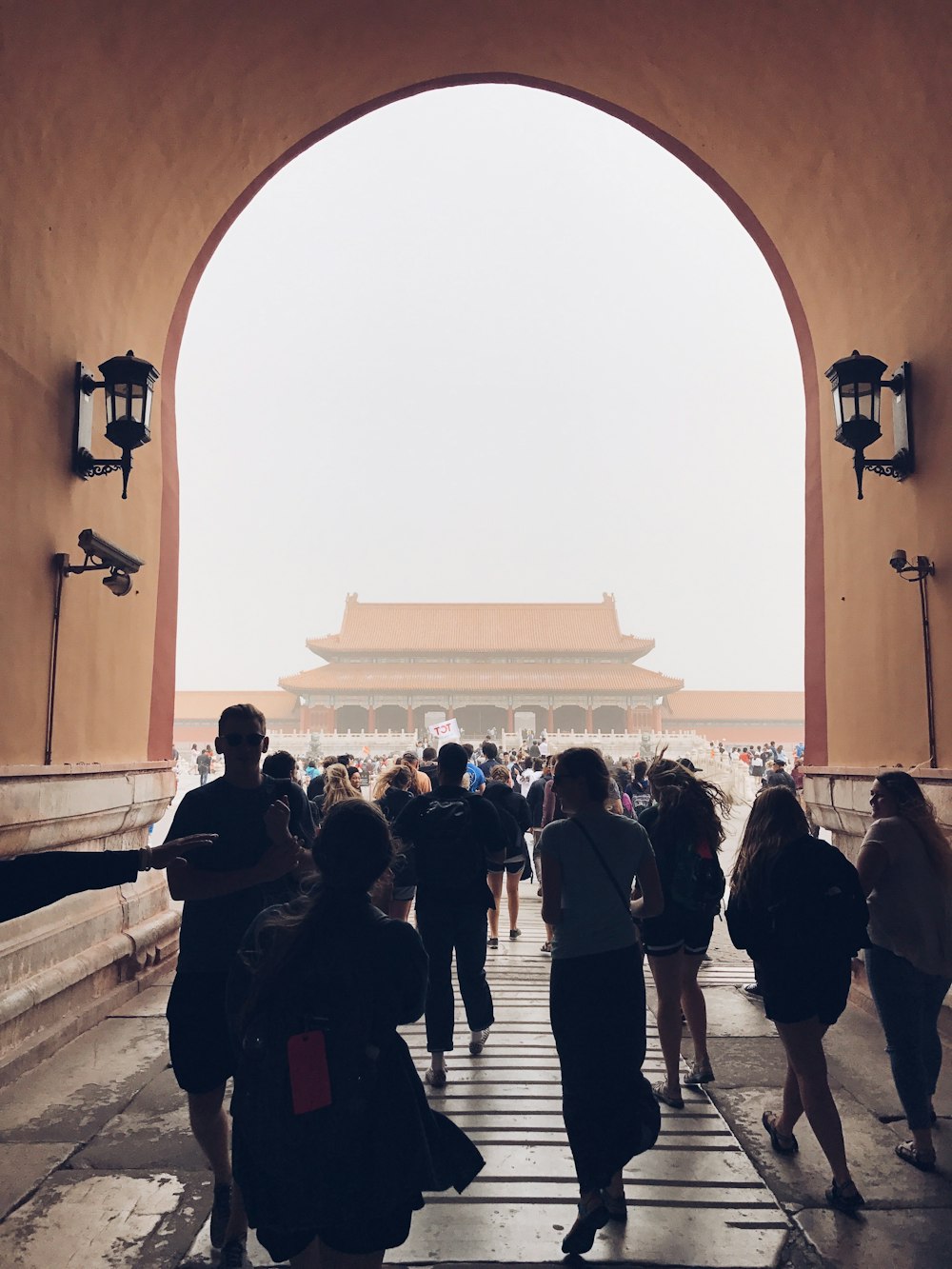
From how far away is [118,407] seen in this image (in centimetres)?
462

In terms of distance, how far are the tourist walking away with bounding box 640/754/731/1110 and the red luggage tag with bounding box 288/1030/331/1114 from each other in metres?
2.10

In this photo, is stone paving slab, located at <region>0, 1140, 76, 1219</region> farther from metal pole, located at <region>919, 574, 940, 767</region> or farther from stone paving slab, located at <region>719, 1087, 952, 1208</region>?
metal pole, located at <region>919, 574, 940, 767</region>

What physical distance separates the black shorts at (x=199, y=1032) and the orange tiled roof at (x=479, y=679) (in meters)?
39.7

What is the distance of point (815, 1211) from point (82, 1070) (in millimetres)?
2876

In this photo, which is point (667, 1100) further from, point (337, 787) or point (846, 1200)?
point (337, 787)

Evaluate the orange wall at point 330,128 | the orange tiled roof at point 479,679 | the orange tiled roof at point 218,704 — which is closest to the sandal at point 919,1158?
the orange wall at point 330,128

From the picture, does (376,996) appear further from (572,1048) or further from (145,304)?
(145,304)

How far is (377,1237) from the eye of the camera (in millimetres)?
1881

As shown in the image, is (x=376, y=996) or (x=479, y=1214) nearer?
(x=376, y=996)

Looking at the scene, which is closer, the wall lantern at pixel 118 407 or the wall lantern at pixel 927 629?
the wall lantern at pixel 927 629

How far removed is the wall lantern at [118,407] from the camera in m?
4.51

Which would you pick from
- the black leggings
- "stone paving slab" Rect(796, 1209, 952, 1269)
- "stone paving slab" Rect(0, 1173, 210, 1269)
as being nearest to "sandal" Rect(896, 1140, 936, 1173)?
"stone paving slab" Rect(796, 1209, 952, 1269)

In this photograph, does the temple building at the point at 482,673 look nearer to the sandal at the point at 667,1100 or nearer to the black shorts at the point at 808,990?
the sandal at the point at 667,1100

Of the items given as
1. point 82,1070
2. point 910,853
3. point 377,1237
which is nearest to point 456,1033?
point 82,1070
